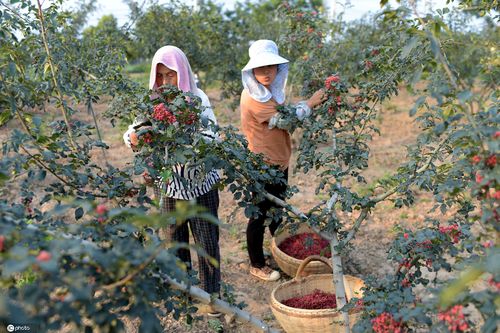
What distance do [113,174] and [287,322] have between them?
4.17ft

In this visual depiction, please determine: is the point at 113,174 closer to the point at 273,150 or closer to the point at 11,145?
the point at 11,145

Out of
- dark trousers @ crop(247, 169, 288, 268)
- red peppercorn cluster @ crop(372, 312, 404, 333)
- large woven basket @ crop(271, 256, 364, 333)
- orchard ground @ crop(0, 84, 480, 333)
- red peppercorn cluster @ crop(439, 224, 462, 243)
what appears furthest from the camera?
dark trousers @ crop(247, 169, 288, 268)

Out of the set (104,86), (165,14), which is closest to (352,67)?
(165,14)

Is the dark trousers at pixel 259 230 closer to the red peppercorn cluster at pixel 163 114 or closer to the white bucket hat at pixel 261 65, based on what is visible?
the white bucket hat at pixel 261 65

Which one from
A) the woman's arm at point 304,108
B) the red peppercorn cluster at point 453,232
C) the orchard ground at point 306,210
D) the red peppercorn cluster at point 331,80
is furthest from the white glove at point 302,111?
the red peppercorn cluster at point 453,232

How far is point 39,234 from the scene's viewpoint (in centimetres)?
114

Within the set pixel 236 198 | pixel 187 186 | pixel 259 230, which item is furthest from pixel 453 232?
pixel 259 230

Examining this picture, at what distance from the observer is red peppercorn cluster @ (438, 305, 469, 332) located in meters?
1.20

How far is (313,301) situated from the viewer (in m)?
2.83

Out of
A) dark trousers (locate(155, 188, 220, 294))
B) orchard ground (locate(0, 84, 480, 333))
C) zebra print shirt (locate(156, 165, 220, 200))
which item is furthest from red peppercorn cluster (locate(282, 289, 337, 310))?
zebra print shirt (locate(156, 165, 220, 200))

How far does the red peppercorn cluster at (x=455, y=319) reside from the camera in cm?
120

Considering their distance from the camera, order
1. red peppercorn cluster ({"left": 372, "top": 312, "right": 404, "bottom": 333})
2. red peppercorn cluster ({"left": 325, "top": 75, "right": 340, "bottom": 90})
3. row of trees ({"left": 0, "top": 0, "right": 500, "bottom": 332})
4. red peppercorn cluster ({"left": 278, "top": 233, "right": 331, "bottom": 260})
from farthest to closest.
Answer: red peppercorn cluster ({"left": 278, "top": 233, "right": 331, "bottom": 260})
red peppercorn cluster ({"left": 325, "top": 75, "right": 340, "bottom": 90})
red peppercorn cluster ({"left": 372, "top": 312, "right": 404, "bottom": 333})
row of trees ({"left": 0, "top": 0, "right": 500, "bottom": 332})

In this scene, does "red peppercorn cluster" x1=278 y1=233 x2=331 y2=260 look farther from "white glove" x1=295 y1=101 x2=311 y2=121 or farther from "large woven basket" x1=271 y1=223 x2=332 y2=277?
"white glove" x1=295 y1=101 x2=311 y2=121

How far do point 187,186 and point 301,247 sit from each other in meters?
1.34
